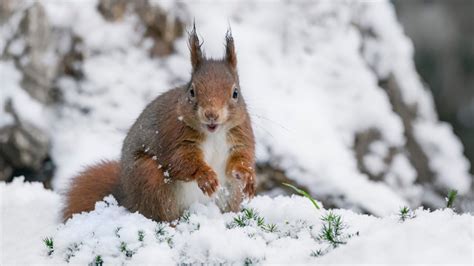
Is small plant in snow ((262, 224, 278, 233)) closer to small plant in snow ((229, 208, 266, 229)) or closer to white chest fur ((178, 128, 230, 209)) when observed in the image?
small plant in snow ((229, 208, 266, 229))

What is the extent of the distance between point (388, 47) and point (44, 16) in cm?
243

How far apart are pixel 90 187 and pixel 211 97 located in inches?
Result: 34.1

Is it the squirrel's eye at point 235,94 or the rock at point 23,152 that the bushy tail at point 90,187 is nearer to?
the squirrel's eye at point 235,94

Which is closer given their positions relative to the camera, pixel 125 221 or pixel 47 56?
pixel 125 221

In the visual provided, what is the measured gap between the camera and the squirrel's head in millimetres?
2744

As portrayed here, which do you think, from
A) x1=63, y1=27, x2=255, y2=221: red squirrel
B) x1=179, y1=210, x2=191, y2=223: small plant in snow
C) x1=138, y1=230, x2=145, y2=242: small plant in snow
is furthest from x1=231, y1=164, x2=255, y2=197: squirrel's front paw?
x1=138, y1=230, x2=145, y2=242: small plant in snow

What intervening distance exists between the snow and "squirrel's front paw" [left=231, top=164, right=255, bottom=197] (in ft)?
0.26

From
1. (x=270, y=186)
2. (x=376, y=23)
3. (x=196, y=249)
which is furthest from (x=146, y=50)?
(x=196, y=249)

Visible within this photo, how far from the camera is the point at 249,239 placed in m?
2.36

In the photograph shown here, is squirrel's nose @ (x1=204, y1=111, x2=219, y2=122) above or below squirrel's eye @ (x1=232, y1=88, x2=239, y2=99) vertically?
below

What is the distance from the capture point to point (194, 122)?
2.83m

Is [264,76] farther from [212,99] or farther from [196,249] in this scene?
[196,249]

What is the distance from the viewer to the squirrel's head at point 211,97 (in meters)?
2.74

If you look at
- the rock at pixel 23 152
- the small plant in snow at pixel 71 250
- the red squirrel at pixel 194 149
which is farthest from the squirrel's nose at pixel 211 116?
the rock at pixel 23 152
